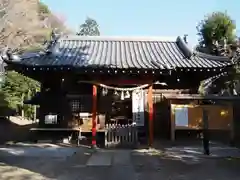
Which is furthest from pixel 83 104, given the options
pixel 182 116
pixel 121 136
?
pixel 182 116

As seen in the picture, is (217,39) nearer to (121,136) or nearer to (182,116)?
(182,116)

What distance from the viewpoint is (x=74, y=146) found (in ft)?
42.2

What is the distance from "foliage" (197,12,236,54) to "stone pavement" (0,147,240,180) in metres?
14.5

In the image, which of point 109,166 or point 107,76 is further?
point 107,76

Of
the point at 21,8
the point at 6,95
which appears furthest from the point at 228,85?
the point at 21,8

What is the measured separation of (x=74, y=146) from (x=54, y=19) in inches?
1558

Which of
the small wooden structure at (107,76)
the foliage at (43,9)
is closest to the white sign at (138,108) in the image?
the small wooden structure at (107,76)

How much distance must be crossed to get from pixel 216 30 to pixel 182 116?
12385mm

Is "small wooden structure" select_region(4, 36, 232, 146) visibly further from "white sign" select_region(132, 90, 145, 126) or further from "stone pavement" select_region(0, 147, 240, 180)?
"stone pavement" select_region(0, 147, 240, 180)

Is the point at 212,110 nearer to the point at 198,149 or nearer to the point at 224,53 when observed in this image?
the point at 198,149

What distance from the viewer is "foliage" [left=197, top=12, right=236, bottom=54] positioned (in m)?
22.8

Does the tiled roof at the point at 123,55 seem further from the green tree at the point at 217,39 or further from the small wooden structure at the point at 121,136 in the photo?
the green tree at the point at 217,39

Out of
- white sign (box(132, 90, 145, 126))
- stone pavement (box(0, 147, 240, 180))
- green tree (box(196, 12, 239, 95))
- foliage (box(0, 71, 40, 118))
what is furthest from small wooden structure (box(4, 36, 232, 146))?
foliage (box(0, 71, 40, 118))

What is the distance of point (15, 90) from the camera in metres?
26.7
